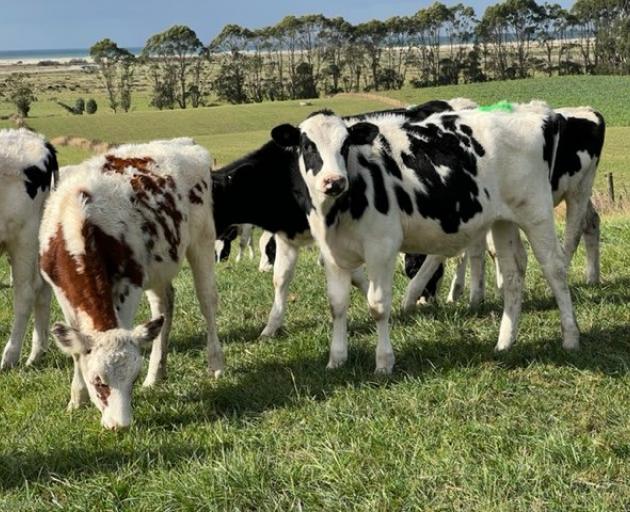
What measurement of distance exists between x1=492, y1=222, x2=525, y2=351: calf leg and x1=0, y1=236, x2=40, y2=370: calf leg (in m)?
4.95

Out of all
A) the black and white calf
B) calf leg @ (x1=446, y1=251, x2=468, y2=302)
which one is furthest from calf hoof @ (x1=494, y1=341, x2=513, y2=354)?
the black and white calf

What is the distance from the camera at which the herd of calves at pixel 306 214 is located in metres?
6.31

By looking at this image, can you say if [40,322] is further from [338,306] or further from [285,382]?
[338,306]

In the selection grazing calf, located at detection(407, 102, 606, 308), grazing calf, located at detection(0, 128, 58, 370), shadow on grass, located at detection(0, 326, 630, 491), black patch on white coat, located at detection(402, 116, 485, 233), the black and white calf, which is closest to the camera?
shadow on grass, located at detection(0, 326, 630, 491)

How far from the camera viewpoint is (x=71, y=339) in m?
5.91

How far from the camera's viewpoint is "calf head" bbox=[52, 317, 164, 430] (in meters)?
5.90

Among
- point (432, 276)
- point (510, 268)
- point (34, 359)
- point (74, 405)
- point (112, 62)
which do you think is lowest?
point (34, 359)

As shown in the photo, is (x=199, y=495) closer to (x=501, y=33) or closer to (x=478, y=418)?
(x=478, y=418)

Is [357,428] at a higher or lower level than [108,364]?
lower

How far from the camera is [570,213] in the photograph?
31.7 feet

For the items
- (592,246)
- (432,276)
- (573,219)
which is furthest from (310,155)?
(592,246)

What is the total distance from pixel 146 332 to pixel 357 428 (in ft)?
5.82

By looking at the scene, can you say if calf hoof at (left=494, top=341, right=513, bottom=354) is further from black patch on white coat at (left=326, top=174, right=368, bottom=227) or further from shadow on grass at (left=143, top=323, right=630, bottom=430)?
black patch on white coat at (left=326, top=174, right=368, bottom=227)

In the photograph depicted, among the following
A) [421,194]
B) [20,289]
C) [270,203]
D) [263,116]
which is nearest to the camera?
[421,194]
